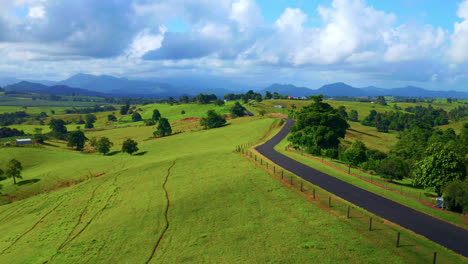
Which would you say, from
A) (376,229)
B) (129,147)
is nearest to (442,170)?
(376,229)

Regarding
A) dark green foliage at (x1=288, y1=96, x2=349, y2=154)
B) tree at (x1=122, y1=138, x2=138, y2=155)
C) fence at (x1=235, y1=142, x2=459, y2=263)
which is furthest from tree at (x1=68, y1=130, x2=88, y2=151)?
fence at (x1=235, y1=142, x2=459, y2=263)

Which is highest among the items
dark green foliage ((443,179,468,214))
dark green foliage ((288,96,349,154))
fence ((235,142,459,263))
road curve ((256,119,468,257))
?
dark green foliage ((288,96,349,154))

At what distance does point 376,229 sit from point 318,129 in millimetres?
47930

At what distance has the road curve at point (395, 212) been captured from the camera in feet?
88.5

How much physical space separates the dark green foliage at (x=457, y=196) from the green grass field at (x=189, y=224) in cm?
1152

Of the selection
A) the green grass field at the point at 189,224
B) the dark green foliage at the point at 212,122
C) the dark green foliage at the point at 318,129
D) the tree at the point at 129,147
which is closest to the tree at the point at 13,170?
the green grass field at the point at 189,224

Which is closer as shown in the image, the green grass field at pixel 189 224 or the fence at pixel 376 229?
the fence at pixel 376 229

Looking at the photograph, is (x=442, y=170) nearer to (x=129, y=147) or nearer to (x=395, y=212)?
(x=395, y=212)

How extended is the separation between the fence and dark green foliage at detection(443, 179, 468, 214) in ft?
36.7

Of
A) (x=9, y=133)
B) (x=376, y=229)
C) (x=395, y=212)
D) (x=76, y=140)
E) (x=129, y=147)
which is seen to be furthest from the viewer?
(x=9, y=133)

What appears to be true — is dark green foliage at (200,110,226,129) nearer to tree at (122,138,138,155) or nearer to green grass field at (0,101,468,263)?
tree at (122,138,138,155)

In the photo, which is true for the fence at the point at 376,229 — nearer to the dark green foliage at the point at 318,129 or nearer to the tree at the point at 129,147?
the dark green foliage at the point at 318,129

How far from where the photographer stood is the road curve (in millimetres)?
26977

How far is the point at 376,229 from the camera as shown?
27.9m
